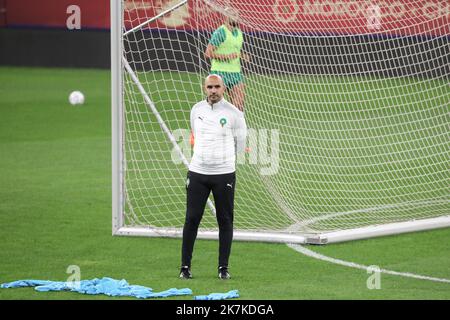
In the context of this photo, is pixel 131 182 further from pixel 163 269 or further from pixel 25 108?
pixel 25 108

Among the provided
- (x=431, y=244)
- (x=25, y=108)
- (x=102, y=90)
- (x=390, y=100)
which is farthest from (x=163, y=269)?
(x=102, y=90)

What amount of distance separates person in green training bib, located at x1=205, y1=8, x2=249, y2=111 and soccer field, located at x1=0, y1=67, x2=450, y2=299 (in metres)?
2.33

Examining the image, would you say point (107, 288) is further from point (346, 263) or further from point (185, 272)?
point (346, 263)

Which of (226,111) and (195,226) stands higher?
(226,111)

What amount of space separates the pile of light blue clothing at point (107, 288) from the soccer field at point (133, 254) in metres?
0.12

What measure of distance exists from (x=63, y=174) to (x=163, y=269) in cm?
585

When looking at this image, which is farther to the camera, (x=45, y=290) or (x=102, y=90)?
(x=102, y=90)

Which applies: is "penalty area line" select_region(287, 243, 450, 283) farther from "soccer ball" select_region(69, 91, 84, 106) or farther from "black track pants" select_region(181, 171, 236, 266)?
"soccer ball" select_region(69, 91, 84, 106)

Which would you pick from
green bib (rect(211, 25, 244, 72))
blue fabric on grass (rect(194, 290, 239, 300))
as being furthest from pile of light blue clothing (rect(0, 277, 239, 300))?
green bib (rect(211, 25, 244, 72))

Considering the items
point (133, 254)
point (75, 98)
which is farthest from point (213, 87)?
point (75, 98)

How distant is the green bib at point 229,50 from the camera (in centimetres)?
1591

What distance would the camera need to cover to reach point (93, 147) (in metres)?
18.8

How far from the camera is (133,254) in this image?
37.0ft

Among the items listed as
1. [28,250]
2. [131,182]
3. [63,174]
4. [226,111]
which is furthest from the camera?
[63,174]
